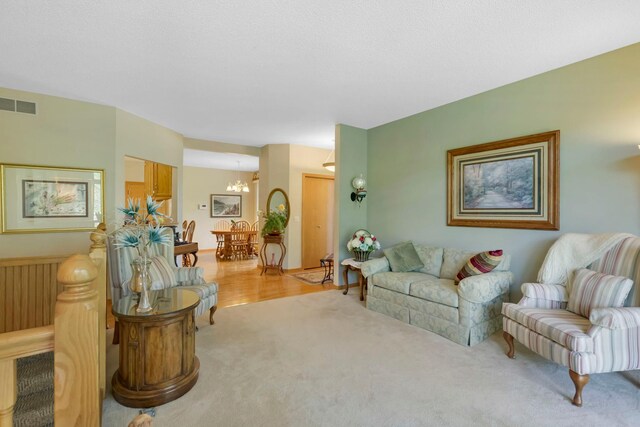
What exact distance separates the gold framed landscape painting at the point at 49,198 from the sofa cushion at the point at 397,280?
384 centimetres

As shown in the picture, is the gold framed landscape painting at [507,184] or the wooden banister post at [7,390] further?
the gold framed landscape painting at [507,184]

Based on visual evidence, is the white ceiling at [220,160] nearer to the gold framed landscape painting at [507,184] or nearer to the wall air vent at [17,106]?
the wall air vent at [17,106]

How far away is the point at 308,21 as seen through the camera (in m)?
2.23

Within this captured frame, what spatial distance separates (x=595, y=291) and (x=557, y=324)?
1.52 ft

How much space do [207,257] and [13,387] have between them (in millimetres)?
7845

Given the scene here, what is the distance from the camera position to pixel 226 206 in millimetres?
9648

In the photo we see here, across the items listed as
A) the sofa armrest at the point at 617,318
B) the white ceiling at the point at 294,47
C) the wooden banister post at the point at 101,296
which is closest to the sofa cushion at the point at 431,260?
the sofa armrest at the point at 617,318

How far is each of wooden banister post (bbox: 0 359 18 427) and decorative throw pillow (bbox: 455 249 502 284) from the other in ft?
11.3

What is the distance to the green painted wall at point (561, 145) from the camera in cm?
262

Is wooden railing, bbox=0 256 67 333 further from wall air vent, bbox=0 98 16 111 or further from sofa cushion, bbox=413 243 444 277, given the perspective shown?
sofa cushion, bbox=413 243 444 277

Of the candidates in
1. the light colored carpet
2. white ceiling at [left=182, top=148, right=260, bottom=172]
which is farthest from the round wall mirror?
the light colored carpet

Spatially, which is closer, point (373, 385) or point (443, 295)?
point (373, 385)

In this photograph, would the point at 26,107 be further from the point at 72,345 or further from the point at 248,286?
the point at 72,345

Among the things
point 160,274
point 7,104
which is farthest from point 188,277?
point 7,104
